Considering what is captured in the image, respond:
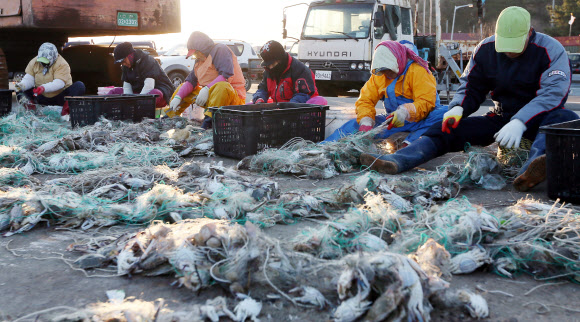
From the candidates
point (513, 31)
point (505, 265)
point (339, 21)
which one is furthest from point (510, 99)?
point (339, 21)

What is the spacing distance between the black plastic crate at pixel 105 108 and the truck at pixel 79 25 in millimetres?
2240

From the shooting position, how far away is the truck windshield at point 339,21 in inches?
459

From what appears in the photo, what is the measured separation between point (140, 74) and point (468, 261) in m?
6.69

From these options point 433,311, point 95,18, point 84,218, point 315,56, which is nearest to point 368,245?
point 433,311

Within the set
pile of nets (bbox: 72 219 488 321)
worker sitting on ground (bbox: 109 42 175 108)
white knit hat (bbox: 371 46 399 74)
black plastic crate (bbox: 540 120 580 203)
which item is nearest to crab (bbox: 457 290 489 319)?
pile of nets (bbox: 72 219 488 321)

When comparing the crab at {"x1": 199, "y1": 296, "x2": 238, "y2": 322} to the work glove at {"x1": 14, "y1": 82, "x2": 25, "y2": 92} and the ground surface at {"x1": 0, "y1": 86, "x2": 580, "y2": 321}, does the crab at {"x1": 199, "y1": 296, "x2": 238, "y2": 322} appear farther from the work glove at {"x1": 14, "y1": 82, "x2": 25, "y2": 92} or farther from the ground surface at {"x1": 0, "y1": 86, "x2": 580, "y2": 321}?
the work glove at {"x1": 14, "y1": 82, "x2": 25, "y2": 92}

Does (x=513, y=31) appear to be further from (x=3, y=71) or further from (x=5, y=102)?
(x=3, y=71)

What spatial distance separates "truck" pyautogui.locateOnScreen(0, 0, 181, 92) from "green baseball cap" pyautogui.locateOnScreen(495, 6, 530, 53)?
676 centimetres

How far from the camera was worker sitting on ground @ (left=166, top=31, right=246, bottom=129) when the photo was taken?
6.28 metres

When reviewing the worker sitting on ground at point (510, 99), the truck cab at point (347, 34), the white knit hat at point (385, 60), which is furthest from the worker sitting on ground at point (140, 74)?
the truck cab at point (347, 34)

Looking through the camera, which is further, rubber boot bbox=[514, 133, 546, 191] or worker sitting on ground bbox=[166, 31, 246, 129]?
worker sitting on ground bbox=[166, 31, 246, 129]

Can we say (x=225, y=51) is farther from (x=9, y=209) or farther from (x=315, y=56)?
(x=315, y=56)

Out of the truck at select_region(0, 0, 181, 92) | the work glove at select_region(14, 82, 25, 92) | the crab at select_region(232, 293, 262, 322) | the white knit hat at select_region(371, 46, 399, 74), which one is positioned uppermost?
the truck at select_region(0, 0, 181, 92)

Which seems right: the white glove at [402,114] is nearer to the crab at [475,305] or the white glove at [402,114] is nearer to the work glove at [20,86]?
the crab at [475,305]
